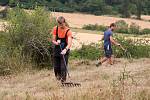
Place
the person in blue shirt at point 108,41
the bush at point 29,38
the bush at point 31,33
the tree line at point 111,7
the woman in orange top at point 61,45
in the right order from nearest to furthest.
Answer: the woman in orange top at point 61,45 < the bush at point 29,38 < the bush at point 31,33 < the person in blue shirt at point 108,41 < the tree line at point 111,7

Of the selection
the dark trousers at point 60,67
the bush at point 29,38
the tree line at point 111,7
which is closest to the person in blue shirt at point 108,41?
the bush at point 29,38

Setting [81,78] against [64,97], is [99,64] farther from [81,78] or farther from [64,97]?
[64,97]

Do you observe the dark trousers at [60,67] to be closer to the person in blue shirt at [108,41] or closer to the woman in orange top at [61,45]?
the woman in orange top at [61,45]

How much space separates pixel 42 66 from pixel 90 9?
7651 cm

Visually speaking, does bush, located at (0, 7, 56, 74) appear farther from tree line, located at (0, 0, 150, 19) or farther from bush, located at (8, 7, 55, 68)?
tree line, located at (0, 0, 150, 19)

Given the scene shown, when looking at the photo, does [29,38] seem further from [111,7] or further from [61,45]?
[111,7]

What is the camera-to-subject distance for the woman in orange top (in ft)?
34.0

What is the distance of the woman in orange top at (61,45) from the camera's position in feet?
34.0

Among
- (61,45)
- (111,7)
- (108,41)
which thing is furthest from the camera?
(111,7)

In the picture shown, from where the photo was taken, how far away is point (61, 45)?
34.5ft

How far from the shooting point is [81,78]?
11.8 meters

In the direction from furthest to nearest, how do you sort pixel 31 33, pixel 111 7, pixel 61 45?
pixel 111 7, pixel 31 33, pixel 61 45

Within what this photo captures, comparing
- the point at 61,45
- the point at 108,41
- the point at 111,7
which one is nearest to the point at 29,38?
the point at 108,41

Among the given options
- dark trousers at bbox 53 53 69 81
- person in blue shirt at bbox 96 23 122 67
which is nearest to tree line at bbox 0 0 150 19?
person in blue shirt at bbox 96 23 122 67
